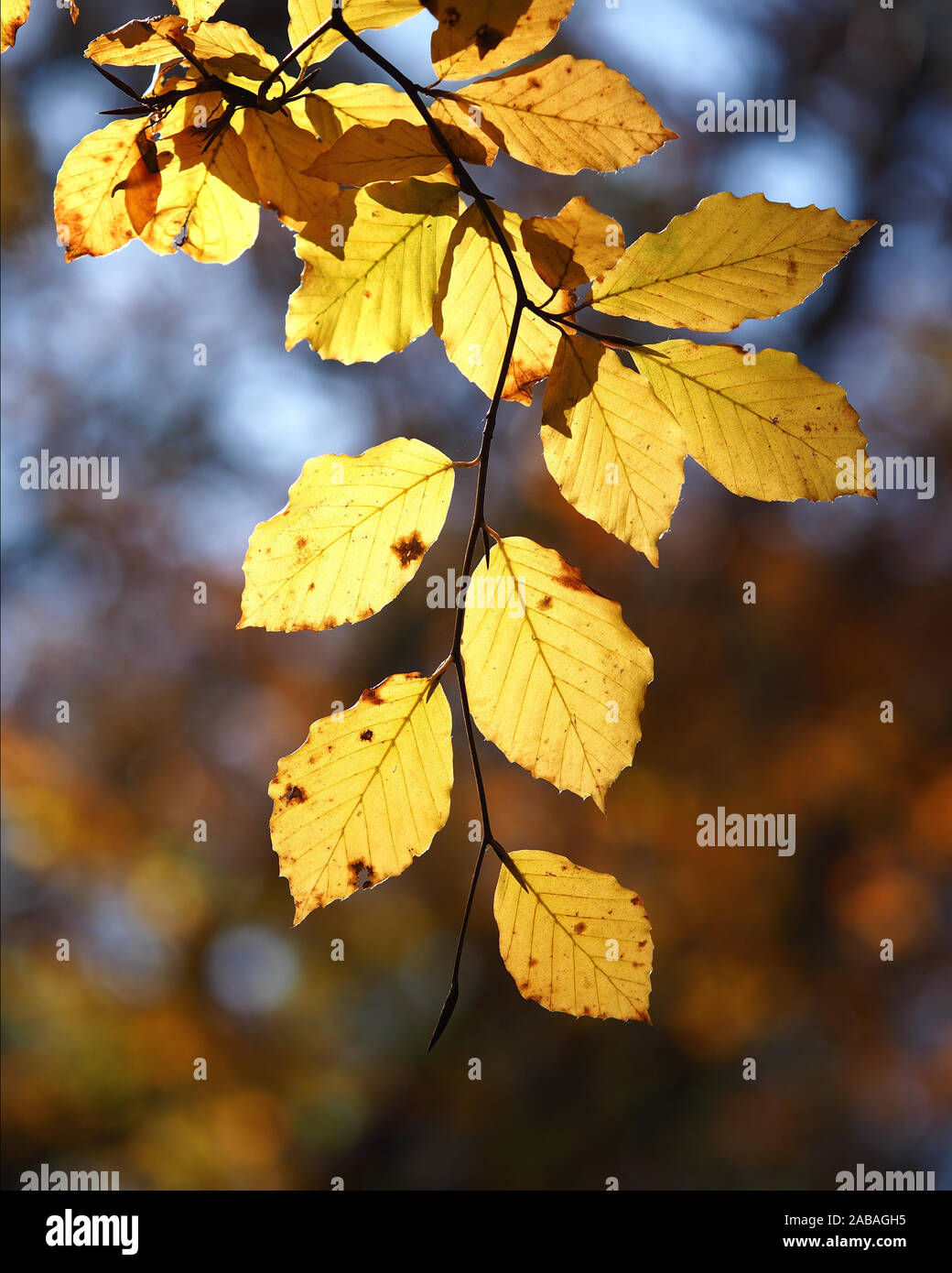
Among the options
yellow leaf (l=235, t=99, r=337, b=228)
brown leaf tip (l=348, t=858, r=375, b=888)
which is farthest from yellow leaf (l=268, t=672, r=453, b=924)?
yellow leaf (l=235, t=99, r=337, b=228)

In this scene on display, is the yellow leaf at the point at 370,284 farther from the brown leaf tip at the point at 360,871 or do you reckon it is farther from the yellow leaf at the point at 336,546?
the brown leaf tip at the point at 360,871

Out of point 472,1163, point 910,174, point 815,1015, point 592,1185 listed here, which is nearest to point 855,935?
point 815,1015

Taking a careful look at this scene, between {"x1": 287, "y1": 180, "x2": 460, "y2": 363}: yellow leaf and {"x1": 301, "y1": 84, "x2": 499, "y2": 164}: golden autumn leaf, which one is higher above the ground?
{"x1": 301, "y1": 84, "x2": 499, "y2": 164}: golden autumn leaf

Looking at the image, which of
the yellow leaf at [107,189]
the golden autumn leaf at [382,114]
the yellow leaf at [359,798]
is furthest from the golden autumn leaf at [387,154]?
the yellow leaf at [359,798]

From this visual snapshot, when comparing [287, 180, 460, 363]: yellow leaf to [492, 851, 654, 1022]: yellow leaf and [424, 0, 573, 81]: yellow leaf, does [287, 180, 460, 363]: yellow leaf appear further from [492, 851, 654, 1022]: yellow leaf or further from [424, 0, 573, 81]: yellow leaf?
[492, 851, 654, 1022]: yellow leaf

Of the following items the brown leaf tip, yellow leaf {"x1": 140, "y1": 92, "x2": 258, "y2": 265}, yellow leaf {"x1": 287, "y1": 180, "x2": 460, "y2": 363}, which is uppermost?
yellow leaf {"x1": 140, "y1": 92, "x2": 258, "y2": 265}

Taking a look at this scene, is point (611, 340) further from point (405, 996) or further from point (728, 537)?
point (405, 996)

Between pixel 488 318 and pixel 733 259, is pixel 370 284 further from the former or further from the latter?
pixel 733 259
